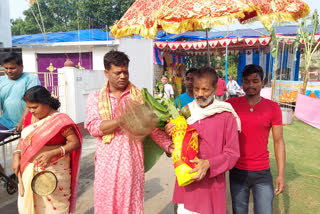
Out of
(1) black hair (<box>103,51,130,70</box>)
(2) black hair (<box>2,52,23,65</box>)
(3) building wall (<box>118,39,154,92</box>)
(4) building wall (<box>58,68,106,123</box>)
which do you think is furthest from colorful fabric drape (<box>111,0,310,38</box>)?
(3) building wall (<box>118,39,154,92</box>)

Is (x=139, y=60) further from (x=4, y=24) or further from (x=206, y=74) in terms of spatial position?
(x=206, y=74)

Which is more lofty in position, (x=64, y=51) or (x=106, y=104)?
(x=64, y=51)

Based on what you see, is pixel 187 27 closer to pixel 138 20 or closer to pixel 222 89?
pixel 138 20

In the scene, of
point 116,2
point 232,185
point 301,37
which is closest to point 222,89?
point 301,37

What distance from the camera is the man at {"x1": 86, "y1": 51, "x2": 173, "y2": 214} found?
182cm

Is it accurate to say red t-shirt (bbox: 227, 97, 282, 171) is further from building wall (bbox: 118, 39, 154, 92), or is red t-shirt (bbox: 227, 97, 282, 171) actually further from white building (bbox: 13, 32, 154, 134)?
building wall (bbox: 118, 39, 154, 92)

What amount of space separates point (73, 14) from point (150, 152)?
1121 inches

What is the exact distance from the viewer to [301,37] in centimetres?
970

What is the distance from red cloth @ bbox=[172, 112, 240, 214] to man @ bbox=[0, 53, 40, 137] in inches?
92.3

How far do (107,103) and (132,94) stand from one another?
0.20 m

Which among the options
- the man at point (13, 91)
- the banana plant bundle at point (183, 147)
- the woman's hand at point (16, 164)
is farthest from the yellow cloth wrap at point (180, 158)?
the man at point (13, 91)

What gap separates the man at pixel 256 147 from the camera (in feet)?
6.61

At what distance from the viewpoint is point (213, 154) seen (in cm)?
168

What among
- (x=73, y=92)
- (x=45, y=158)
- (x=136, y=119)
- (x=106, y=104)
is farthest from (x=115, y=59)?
(x=73, y=92)
